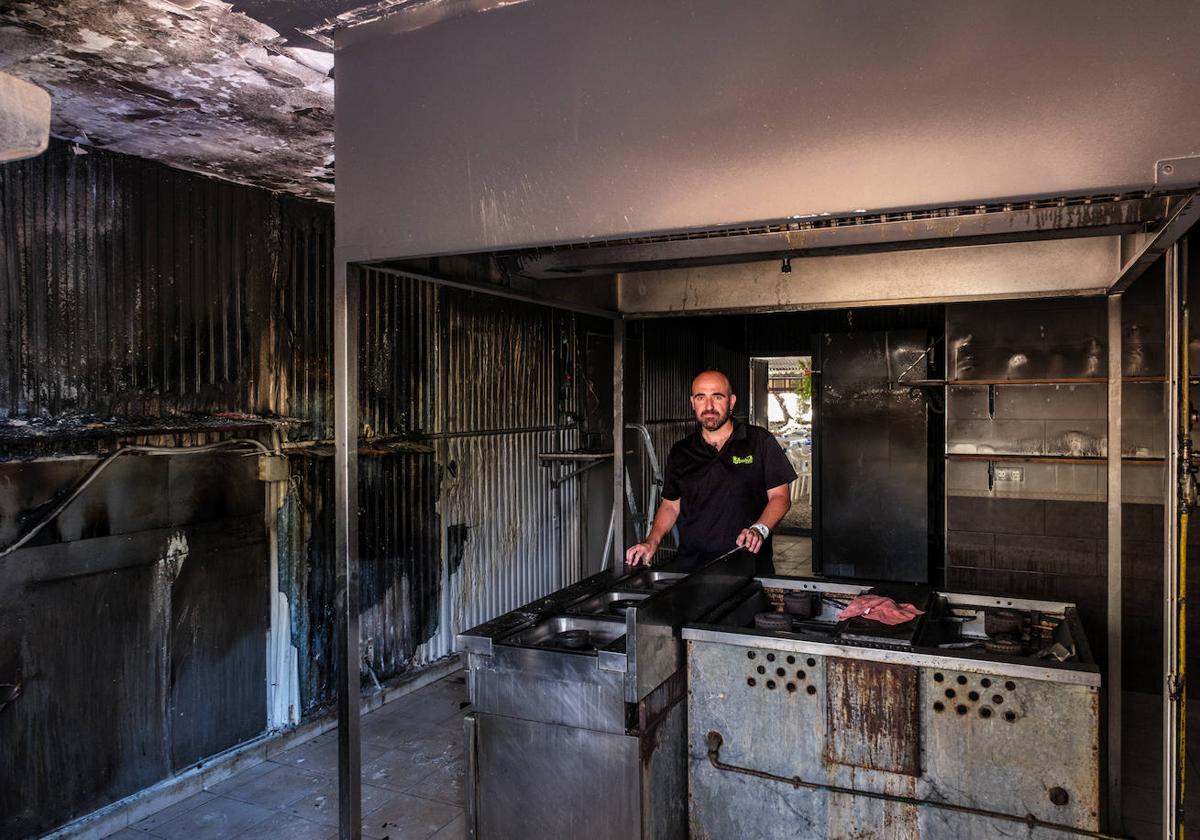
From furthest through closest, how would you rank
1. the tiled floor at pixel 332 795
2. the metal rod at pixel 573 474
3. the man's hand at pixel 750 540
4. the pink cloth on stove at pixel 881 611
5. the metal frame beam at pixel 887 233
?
the metal rod at pixel 573 474
the man's hand at pixel 750 540
the tiled floor at pixel 332 795
the pink cloth on stove at pixel 881 611
the metal frame beam at pixel 887 233

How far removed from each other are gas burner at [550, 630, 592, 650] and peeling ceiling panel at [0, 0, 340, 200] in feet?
6.53

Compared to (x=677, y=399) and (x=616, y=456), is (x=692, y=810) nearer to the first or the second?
(x=616, y=456)

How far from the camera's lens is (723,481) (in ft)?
12.4

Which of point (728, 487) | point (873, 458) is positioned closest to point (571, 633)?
point (728, 487)

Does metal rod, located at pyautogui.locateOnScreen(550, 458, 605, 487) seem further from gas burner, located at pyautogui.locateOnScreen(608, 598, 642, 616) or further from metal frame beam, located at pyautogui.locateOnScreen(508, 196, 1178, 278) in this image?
metal frame beam, located at pyautogui.locateOnScreen(508, 196, 1178, 278)

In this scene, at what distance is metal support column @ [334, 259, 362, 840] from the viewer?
240cm

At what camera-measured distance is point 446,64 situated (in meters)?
2.18

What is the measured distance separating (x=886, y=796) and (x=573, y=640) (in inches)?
41.8

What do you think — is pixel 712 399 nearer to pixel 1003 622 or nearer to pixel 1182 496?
pixel 1003 622

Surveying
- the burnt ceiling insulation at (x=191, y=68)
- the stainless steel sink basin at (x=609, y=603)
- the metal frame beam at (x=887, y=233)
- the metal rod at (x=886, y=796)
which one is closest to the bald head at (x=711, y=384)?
the metal frame beam at (x=887, y=233)

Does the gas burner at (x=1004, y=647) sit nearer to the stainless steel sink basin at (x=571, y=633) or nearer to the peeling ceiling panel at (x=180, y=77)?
the stainless steel sink basin at (x=571, y=633)

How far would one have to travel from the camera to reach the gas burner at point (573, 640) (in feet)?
8.21

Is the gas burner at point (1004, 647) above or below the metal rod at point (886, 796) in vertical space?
above

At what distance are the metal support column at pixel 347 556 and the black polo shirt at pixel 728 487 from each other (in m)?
1.72
